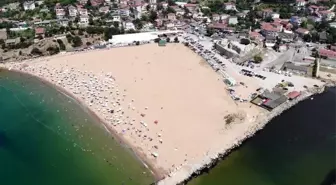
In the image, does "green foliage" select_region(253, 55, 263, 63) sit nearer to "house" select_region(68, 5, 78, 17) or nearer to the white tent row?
the white tent row

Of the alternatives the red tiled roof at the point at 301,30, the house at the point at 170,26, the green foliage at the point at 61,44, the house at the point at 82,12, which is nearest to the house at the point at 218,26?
the house at the point at 170,26

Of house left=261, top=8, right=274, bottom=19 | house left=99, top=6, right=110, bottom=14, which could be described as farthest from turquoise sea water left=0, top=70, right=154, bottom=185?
house left=261, top=8, right=274, bottom=19

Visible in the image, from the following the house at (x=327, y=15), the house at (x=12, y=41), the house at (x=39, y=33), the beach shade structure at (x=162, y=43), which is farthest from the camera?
the house at (x=327, y=15)

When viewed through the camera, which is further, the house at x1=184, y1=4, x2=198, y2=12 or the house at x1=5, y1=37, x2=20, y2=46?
the house at x1=184, y1=4, x2=198, y2=12

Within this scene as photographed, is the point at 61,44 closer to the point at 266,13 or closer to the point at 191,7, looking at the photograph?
the point at 191,7

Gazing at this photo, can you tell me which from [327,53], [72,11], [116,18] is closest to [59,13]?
[72,11]

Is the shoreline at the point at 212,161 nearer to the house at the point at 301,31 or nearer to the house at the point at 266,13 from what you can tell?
the house at the point at 301,31

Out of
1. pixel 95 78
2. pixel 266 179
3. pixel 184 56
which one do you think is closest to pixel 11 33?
pixel 95 78
